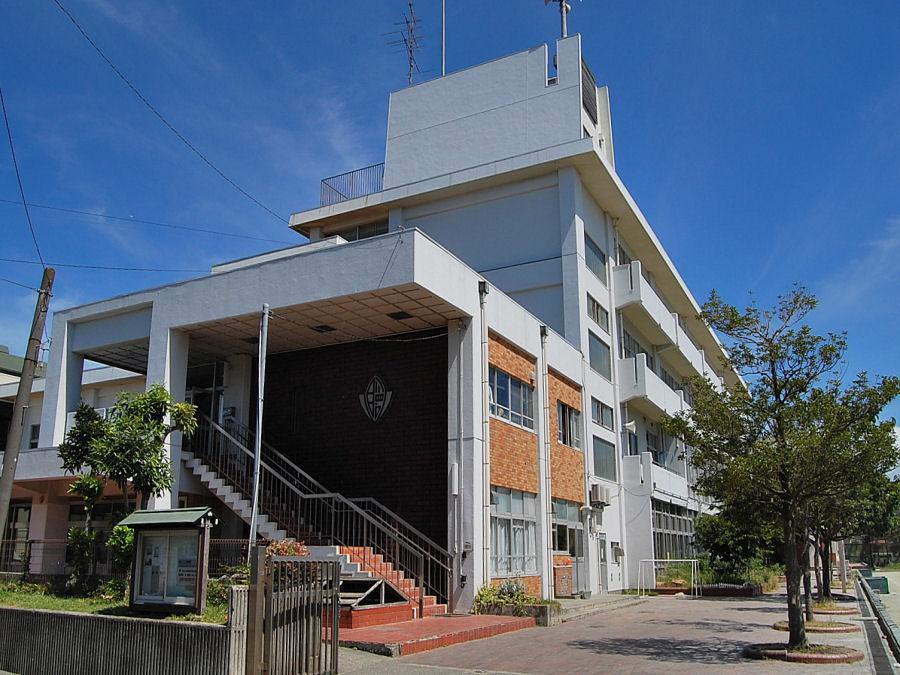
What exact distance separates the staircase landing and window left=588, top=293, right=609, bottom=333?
46.1ft

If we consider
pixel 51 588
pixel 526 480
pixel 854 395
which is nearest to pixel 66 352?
pixel 51 588

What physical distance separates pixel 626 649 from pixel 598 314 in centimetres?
1765

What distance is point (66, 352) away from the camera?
2270 cm


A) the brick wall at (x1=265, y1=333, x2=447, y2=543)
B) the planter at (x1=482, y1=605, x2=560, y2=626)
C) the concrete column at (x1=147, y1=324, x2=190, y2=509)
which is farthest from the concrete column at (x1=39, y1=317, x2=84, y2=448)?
the planter at (x1=482, y1=605, x2=560, y2=626)

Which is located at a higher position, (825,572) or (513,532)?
(513,532)

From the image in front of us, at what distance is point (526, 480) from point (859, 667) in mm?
10793

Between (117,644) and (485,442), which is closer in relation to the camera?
(117,644)

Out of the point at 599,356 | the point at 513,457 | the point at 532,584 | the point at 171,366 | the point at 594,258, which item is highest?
the point at 594,258

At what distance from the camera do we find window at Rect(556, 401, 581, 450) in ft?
81.9

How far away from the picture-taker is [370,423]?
2112cm

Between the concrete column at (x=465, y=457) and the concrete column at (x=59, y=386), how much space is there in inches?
422

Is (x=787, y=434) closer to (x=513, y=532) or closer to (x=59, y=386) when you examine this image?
(x=513, y=532)

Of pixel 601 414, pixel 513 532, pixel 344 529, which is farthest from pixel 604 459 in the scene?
pixel 344 529

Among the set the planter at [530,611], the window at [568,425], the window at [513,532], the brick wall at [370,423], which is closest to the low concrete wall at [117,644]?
the planter at [530,611]
